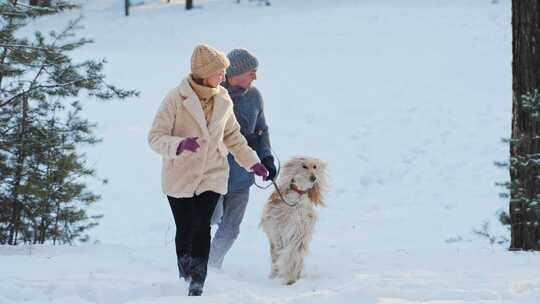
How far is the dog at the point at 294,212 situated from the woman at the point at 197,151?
139 centimetres

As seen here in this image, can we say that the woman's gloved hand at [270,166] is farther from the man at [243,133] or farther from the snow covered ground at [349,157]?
the snow covered ground at [349,157]

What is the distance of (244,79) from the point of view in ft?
22.6

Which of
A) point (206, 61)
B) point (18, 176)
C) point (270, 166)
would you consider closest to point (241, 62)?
point (270, 166)

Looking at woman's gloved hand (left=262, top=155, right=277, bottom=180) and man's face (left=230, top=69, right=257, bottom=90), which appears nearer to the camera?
woman's gloved hand (left=262, top=155, right=277, bottom=180)

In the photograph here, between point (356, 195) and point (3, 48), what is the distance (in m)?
8.00

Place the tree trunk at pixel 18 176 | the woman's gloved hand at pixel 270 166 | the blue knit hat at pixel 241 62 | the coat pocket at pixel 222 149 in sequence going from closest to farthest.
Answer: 1. the coat pocket at pixel 222 149
2. the woman's gloved hand at pixel 270 166
3. the blue knit hat at pixel 241 62
4. the tree trunk at pixel 18 176

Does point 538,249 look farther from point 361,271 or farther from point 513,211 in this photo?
point 361,271

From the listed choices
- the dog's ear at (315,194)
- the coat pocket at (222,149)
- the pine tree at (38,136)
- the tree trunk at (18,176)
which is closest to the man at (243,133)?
the dog's ear at (315,194)

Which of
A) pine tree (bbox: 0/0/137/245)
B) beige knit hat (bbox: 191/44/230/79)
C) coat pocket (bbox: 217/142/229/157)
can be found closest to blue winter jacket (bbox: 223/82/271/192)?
coat pocket (bbox: 217/142/229/157)

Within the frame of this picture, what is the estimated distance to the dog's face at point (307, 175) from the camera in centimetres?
698

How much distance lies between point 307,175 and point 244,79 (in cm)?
97

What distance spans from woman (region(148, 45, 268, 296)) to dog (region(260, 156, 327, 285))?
1.39m

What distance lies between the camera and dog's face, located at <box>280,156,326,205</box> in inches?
275

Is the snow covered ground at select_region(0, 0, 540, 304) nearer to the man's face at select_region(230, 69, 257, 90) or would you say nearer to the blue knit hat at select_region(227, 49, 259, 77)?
the man's face at select_region(230, 69, 257, 90)
